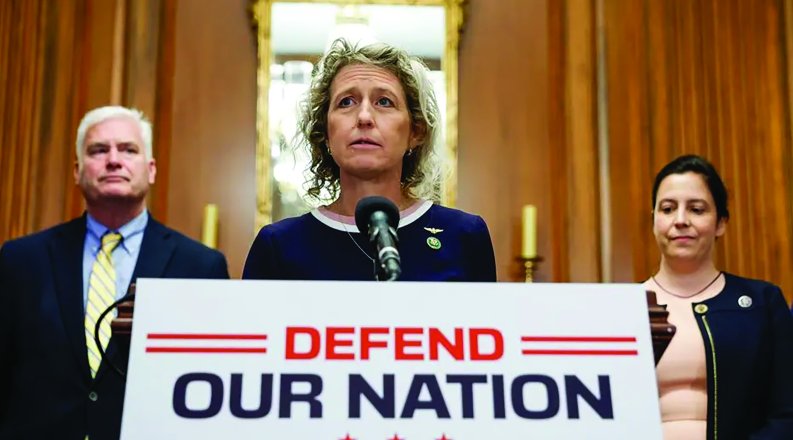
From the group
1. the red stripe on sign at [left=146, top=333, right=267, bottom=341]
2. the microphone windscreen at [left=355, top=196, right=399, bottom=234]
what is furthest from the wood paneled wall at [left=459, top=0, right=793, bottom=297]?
the red stripe on sign at [left=146, top=333, right=267, bottom=341]

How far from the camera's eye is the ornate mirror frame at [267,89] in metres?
4.02

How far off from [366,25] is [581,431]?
322cm

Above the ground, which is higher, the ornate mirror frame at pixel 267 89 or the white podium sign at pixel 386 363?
the ornate mirror frame at pixel 267 89

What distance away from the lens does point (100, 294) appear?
8.43 feet

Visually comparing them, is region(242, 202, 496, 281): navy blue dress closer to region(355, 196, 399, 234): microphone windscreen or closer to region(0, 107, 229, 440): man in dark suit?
region(355, 196, 399, 234): microphone windscreen

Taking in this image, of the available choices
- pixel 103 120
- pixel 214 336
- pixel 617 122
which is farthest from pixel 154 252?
pixel 617 122

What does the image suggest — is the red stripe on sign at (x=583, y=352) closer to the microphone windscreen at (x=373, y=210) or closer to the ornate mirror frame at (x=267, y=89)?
the microphone windscreen at (x=373, y=210)

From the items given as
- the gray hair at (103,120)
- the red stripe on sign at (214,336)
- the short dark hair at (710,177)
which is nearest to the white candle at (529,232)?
the short dark hair at (710,177)

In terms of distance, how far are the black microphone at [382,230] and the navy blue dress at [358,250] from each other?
0.37 meters

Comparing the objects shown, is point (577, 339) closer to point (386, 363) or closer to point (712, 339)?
point (386, 363)

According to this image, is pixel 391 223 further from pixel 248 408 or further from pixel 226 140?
pixel 226 140

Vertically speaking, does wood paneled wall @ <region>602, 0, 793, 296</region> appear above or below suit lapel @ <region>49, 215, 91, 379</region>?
above

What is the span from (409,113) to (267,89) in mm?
2204

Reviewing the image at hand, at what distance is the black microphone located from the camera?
4.26 ft
